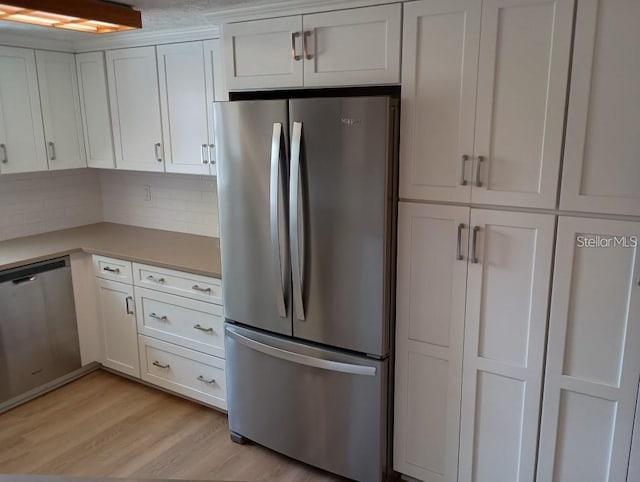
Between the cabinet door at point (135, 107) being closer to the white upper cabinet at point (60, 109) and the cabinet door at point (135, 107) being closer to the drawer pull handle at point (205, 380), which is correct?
the white upper cabinet at point (60, 109)

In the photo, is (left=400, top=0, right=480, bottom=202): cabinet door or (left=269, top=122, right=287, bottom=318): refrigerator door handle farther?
(left=269, top=122, right=287, bottom=318): refrigerator door handle

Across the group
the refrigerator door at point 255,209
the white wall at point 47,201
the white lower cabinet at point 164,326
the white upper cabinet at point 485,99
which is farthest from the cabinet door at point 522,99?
the white wall at point 47,201

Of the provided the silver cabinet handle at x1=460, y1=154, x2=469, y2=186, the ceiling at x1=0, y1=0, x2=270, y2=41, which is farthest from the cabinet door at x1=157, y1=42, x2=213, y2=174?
the silver cabinet handle at x1=460, y1=154, x2=469, y2=186

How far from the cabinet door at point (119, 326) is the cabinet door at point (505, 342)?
6.79 ft

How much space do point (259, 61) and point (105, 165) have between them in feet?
5.56

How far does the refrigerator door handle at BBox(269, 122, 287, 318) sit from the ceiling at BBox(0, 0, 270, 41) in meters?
0.61

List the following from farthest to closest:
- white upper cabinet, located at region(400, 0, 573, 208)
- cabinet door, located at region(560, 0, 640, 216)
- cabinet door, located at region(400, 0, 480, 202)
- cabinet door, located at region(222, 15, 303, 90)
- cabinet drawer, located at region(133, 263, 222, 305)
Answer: cabinet drawer, located at region(133, 263, 222, 305) → cabinet door, located at region(222, 15, 303, 90) → cabinet door, located at region(400, 0, 480, 202) → white upper cabinet, located at region(400, 0, 573, 208) → cabinet door, located at region(560, 0, 640, 216)

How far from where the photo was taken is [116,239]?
3.45 m

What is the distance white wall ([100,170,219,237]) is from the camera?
3467 millimetres

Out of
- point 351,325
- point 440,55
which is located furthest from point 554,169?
point 351,325

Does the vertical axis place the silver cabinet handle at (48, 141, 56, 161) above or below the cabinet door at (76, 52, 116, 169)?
below

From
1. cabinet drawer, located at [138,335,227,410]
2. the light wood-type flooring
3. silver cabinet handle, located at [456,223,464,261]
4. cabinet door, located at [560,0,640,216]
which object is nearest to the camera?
cabinet door, located at [560,0,640,216]

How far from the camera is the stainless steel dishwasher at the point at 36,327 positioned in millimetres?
2912

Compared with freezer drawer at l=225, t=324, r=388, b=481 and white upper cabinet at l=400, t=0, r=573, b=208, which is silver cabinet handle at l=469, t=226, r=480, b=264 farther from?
freezer drawer at l=225, t=324, r=388, b=481
